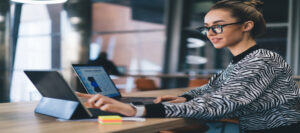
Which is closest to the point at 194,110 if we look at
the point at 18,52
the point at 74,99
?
the point at 74,99

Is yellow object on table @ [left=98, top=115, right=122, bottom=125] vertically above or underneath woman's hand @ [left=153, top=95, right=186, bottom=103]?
above

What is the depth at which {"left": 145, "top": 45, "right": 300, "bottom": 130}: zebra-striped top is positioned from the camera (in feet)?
4.07

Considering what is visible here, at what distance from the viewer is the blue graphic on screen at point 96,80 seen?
1661 mm

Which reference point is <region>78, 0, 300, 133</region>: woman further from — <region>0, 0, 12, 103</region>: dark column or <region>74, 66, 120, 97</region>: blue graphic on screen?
<region>0, 0, 12, 103</region>: dark column

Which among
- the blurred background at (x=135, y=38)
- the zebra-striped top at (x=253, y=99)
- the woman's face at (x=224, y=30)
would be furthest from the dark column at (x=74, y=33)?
the zebra-striped top at (x=253, y=99)

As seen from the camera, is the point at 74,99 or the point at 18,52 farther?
the point at 18,52

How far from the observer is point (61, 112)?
3.93ft

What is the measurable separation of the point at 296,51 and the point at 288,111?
5.82m

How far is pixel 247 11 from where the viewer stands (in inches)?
60.0

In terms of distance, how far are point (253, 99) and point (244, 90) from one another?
53mm

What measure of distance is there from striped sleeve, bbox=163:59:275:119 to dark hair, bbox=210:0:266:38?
0.95 feet

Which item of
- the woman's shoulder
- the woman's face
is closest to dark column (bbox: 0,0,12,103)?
the woman's face

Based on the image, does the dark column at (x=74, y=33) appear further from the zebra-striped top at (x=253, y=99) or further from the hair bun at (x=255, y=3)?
the zebra-striped top at (x=253, y=99)

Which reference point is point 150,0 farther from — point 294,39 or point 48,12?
point 294,39
